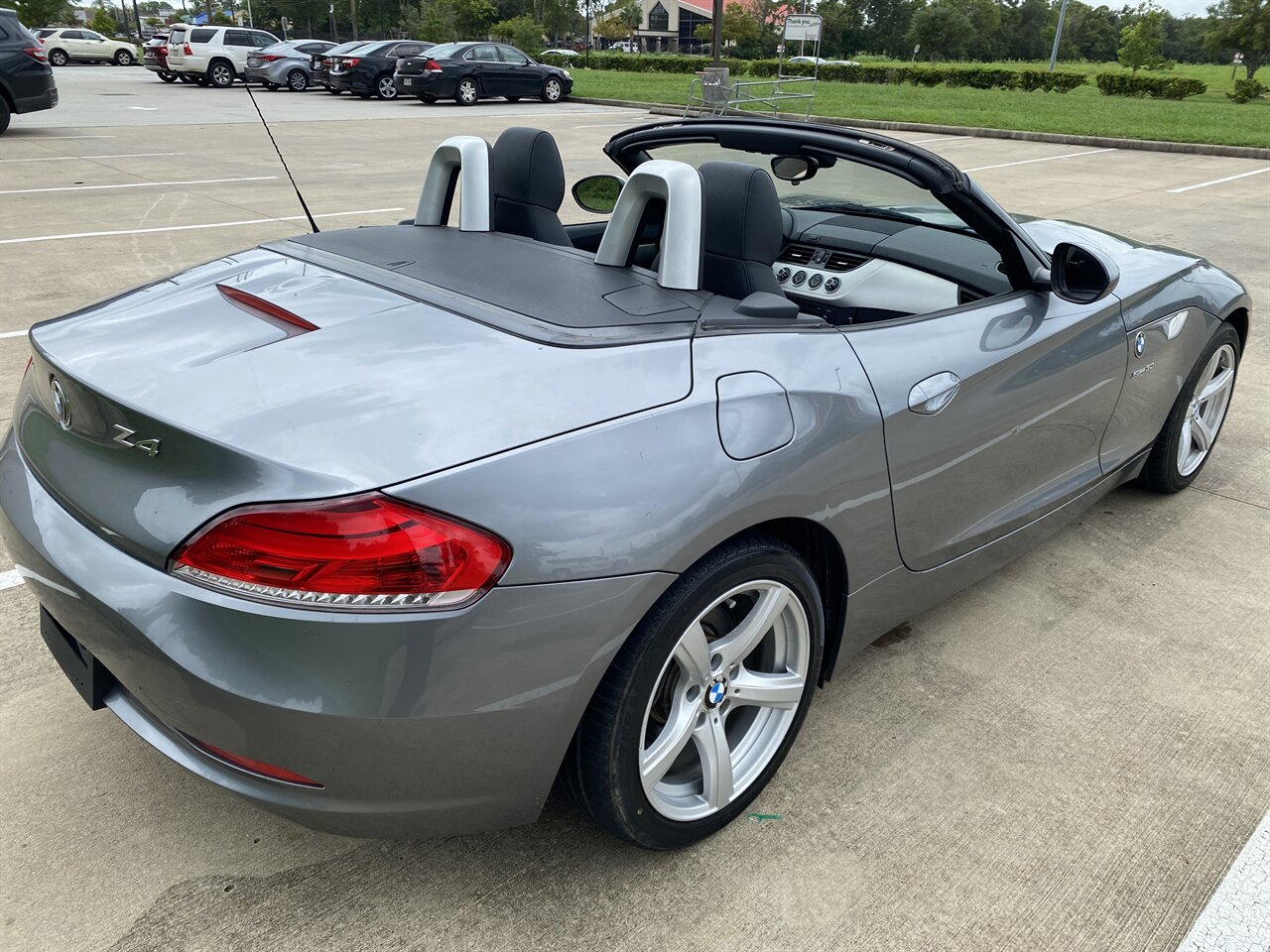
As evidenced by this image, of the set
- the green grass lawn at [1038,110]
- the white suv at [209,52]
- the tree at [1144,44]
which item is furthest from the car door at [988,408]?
the tree at [1144,44]

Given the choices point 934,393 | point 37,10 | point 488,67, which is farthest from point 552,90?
point 37,10

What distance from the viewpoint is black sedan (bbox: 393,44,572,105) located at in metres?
23.8

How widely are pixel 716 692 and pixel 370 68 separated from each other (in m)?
27.2

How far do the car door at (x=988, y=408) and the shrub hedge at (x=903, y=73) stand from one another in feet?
96.5

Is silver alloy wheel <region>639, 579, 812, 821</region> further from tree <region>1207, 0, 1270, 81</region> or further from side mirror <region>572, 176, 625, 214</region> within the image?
tree <region>1207, 0, 1270, 81</region>

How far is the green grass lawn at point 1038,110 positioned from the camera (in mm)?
18531

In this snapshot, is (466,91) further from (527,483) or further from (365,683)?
(365,683)

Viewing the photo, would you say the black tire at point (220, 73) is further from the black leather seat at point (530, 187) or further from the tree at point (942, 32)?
the tree at point (942, 32)

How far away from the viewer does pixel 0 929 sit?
6.09 ft

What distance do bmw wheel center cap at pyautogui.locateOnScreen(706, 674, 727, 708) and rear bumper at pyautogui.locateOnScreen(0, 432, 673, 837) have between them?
0.38m

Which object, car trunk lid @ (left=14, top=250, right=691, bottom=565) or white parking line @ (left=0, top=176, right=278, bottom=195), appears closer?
car trunk lid @ (left=14, top=250, right=691, bottom=565)

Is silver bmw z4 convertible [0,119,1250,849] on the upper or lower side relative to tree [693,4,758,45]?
lower

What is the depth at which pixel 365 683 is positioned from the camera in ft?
5.02

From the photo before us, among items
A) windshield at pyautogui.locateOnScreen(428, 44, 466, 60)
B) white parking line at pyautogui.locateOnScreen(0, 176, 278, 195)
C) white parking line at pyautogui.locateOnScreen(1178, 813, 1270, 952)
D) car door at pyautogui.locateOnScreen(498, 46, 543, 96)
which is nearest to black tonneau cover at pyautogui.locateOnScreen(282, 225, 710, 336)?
white parking line at pyautogui.locateOnScreen(1178, 813, 1270, 952)
